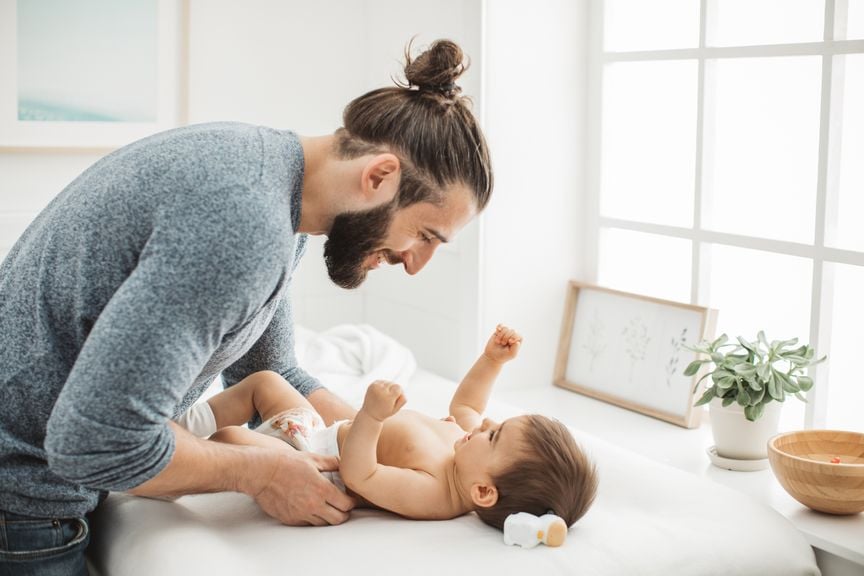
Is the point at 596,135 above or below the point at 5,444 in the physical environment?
above

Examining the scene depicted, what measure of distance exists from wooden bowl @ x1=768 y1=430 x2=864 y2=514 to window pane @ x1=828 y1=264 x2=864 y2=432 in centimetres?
30

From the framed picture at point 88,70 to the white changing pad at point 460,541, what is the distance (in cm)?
158

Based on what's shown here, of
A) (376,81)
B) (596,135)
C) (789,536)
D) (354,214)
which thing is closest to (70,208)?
(354,214)

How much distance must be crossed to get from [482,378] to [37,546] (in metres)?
0.88

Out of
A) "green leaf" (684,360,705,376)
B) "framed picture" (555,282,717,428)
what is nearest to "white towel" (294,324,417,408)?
"framed picture" (555,282,717,428)

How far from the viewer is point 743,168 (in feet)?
8.00

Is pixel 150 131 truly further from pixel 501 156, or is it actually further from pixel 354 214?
pixel 354 214

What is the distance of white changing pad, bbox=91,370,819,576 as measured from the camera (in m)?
1.50

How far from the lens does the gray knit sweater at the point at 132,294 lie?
51.8 inches

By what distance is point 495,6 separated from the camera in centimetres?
268

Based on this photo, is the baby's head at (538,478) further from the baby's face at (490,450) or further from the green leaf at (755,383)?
the green leaf at (755,383)

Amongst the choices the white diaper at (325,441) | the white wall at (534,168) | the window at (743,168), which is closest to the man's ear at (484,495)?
the white diaper at (325,441)

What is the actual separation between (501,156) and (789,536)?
137 cm

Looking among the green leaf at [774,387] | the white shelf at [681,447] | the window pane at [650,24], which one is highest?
the window pane at [650,24]
